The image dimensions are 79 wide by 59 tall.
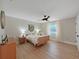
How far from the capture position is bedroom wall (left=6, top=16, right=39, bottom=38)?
20.5 ft

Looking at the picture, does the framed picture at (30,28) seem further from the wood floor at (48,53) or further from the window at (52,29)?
the wood floor at (48,53)

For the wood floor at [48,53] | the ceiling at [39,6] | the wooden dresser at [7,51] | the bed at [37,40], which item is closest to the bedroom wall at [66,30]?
the ceiling at [39,6]

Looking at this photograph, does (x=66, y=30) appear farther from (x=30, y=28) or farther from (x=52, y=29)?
(x=30, y=28)

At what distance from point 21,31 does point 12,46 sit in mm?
5006

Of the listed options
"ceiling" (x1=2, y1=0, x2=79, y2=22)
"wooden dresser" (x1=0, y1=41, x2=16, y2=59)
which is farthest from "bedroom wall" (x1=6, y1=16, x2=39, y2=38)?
"wooden dresser" (x1=0, y1=41, x2=16, y2=59)

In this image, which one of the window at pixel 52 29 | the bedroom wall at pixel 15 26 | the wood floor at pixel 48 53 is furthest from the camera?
the window at pixel 52 29

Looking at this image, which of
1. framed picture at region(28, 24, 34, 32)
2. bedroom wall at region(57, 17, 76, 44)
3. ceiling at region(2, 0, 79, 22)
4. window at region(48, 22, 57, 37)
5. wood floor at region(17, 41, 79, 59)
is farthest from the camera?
window at region(48, 22, 57, 37)

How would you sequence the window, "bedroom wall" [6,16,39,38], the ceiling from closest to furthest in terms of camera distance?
the ceiling < "bedroom wall" [6,16,39,38] < the window

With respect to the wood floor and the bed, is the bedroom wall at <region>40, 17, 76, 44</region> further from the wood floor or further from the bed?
the bed

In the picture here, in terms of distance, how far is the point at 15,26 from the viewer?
6.80 metres

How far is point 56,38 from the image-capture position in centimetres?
812

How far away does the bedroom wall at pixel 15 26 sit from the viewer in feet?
20.5

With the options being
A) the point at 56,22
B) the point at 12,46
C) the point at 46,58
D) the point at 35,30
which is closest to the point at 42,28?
the point at 35,30

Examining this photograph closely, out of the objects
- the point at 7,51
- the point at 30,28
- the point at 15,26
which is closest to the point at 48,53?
the point at 7,51
